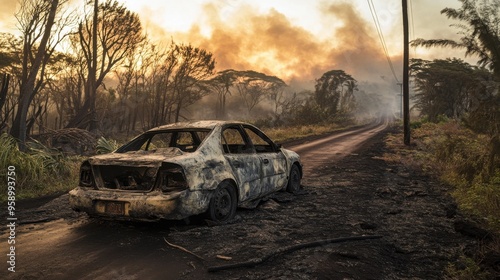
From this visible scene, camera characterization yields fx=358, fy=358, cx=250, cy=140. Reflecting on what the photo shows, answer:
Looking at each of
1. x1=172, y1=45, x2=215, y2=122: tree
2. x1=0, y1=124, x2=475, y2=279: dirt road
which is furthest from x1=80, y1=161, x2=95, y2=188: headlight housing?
x1=172, y1=45, x2=215, y2=122: tree

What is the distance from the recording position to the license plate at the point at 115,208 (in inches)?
170

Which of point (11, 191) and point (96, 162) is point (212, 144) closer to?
point (96, 162)

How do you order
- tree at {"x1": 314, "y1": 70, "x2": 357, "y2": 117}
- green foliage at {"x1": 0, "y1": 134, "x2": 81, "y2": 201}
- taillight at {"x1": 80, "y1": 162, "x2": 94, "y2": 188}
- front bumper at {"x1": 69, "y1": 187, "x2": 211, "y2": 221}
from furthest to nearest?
tree at {"x1": 314, "y1": 70, "x2": 357, "y2": 117}, green foliage at {"x1": 0, "y1": 134, "x2": 81, "y2": 201}, taillight at {"x1": 80, "y1": 162, "x2": 94, "y2": 188}, front bumper at {"x1": 69, "y1": 187, "x2": 211, "y2": 221}

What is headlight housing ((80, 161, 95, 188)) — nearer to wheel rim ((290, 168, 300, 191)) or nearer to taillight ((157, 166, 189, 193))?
taillight ((157, 166, 189, 193))

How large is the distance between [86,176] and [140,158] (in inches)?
34.1

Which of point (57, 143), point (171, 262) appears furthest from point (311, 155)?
point (171, 262)

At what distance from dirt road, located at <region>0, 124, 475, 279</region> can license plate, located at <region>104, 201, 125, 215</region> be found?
1.03 feet

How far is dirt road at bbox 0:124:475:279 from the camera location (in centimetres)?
343

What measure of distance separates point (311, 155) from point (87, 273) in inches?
456

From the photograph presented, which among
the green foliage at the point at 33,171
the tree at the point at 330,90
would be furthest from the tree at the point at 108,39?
the tree at the point at 330,90

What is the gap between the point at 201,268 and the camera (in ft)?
11.4

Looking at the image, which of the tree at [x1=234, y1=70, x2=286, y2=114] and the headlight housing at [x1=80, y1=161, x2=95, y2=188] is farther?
the tree at [x1=234, y1=70, x2=286, y2=114]

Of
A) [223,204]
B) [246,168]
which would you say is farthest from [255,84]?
[223,204]

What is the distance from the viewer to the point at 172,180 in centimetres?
431
